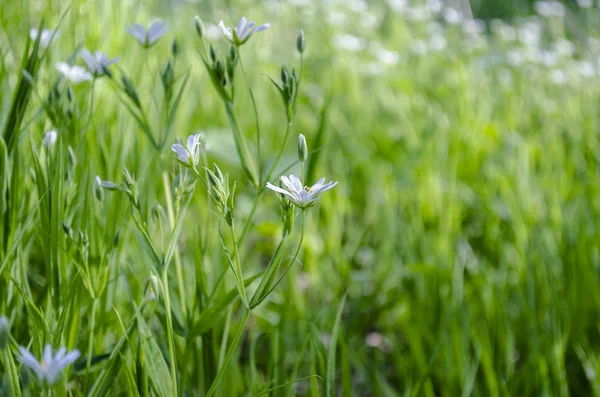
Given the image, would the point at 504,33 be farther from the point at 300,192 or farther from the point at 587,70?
the point at 300,192

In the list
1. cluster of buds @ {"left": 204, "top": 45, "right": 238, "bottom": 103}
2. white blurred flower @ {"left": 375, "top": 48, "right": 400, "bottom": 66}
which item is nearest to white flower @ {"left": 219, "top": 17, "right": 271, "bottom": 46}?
cluster of buds @ {"left": 204, "top": 45, "right": 238, "bottom": 103}

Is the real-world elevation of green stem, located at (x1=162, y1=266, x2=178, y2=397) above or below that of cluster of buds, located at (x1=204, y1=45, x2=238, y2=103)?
below

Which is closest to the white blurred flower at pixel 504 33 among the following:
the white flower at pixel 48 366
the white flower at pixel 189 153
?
the white flower at pixel 189 153

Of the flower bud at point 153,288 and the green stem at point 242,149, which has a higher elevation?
the green stem at point 242,149

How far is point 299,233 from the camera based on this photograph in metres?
1.52

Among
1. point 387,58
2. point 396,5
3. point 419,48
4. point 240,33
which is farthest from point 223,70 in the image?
point 396,5

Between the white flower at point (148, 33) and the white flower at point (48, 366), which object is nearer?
the white flower at point (48, 366)

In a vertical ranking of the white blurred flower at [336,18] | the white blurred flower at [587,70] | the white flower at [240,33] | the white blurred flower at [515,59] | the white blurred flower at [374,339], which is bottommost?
the white blurred flower at [587,70]

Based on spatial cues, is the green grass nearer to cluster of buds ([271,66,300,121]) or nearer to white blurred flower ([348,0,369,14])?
cluster of buds ([271,66,300,121])

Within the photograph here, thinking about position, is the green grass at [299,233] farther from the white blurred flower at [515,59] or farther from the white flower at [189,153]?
the white blurred flower at [515,59]

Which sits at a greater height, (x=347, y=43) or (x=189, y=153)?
(x=189, y=153)

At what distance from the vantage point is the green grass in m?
0.79

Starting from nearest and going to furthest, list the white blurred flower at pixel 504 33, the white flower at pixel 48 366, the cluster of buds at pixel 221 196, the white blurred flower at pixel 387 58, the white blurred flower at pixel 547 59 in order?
the white flower at pixel 48 366 → the cluster of buds at pixel 221 196 → the white blurred flower at pixel 387 58 → the white blurred flower at pixel 547 59 → the white blurred flower at pixel 504 33

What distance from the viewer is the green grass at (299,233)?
0.79 m
